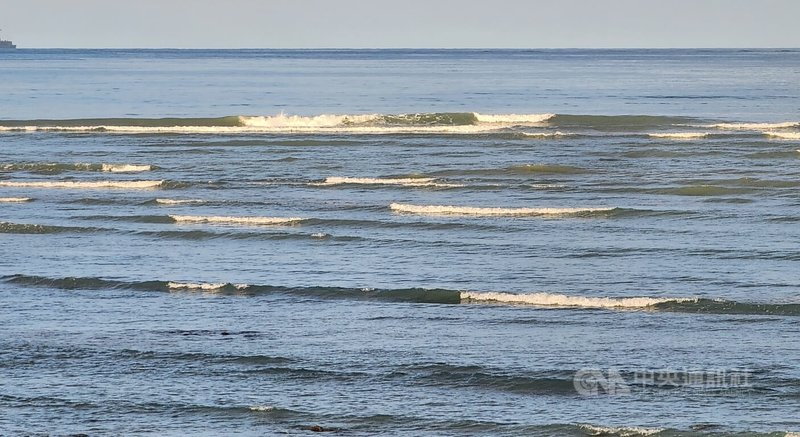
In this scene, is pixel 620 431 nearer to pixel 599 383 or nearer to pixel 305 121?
pixel 599 383

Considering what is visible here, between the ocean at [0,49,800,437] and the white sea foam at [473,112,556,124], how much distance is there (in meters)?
9.15

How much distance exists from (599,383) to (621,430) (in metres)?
1.22

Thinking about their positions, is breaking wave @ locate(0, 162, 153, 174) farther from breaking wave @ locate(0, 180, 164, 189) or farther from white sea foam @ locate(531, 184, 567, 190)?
white sea foam @ locate(531, 184, 567, 190)

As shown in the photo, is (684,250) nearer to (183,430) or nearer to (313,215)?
(313,215)

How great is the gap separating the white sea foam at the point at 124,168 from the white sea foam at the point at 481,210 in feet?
30.3

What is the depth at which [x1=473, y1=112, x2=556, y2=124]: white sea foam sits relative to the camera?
142 feet

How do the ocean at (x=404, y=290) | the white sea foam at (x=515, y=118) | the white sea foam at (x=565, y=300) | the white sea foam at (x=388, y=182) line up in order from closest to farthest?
1. the ocean at (x=404, y=290)
2. the white sea foam at (x=565, y=300)
3. the white sea foam at (x=388, y=182)
4. the white sea foam at (x=515, y=118)

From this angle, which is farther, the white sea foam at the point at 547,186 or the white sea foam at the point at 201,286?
the white sea foam at the point at 547,186

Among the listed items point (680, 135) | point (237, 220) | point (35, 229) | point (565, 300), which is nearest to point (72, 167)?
point (35, 229)

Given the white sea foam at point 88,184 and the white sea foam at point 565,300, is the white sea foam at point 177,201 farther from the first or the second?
the white sea foam at point 565,300

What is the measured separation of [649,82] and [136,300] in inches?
2617

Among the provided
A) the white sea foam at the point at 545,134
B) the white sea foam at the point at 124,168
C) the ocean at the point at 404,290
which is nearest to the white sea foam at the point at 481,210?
the ocean at the point at 404,290

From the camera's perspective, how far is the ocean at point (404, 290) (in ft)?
33.7

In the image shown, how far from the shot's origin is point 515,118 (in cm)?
4369
